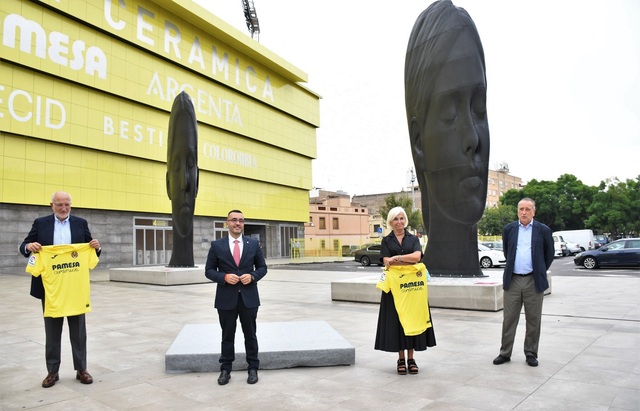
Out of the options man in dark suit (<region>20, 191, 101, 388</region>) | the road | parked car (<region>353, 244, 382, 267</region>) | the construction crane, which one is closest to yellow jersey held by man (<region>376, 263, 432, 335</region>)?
man in dark suit (<region>20, 191, 101, 388</region>)

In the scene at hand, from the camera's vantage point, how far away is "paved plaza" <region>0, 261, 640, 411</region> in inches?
161

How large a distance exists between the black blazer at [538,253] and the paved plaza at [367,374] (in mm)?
907

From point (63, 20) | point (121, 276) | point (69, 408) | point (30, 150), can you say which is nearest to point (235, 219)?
point (69, 408)

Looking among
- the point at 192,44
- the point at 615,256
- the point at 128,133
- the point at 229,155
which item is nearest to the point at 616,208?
the point at 615,256

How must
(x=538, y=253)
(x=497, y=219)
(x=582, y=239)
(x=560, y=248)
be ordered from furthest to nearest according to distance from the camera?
(x=497, y=219)
(x=582, y=239)
(x=560, y=248)
(x=538, y=253)

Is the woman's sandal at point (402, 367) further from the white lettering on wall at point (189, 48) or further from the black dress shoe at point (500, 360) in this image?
the white lettering on wall at point (189, 48)

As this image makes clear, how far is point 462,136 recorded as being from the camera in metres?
10.4

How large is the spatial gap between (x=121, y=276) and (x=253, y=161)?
23.1 meters

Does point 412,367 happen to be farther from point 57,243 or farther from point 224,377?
point 57,243

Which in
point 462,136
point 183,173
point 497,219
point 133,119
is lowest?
point 462,136

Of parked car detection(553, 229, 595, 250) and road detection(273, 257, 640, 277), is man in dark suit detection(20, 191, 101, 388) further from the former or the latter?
parked car detection(553, 229, 595, 250)

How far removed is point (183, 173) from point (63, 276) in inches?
508

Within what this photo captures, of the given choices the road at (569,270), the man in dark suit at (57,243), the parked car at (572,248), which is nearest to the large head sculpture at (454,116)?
the man in dark suit at (57,243)

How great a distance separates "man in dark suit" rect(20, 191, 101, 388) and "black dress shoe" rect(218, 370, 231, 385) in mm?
1339
